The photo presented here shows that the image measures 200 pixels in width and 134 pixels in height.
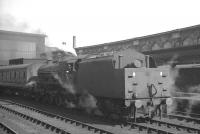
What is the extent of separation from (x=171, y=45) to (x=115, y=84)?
15.2 meters

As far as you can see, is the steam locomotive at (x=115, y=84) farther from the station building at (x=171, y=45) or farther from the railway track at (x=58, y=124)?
the station building at (x=171, y=45)

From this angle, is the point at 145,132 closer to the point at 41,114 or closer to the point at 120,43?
the point at 41,114

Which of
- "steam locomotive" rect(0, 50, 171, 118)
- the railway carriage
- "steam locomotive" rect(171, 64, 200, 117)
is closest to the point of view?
"steam locomotive" rect(0, 50, 171, 118)

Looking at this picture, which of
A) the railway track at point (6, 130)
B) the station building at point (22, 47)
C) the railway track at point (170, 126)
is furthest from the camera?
the station building at point (22, 47)

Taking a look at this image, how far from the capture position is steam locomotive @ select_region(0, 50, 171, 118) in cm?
1086

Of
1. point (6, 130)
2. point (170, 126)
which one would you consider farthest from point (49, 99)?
point (170, 126)

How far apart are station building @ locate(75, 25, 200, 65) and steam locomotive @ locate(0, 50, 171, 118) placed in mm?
6218

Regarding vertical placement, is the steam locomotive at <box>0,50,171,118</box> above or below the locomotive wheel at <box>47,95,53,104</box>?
above

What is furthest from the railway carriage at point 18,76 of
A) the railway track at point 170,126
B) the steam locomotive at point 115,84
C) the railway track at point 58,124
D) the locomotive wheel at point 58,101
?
the railway track at point 170,126

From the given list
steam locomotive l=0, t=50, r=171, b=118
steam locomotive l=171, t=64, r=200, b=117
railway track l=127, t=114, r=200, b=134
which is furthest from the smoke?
steam locomotive l=171, t=64, r=200, b=117

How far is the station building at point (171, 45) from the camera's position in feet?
64.3

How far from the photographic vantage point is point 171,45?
24.9 metres

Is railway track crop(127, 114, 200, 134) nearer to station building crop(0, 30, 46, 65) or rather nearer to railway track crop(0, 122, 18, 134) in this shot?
railway track crop(0, 122, 18, 134)

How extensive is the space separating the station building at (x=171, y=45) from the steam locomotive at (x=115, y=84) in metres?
6.22
